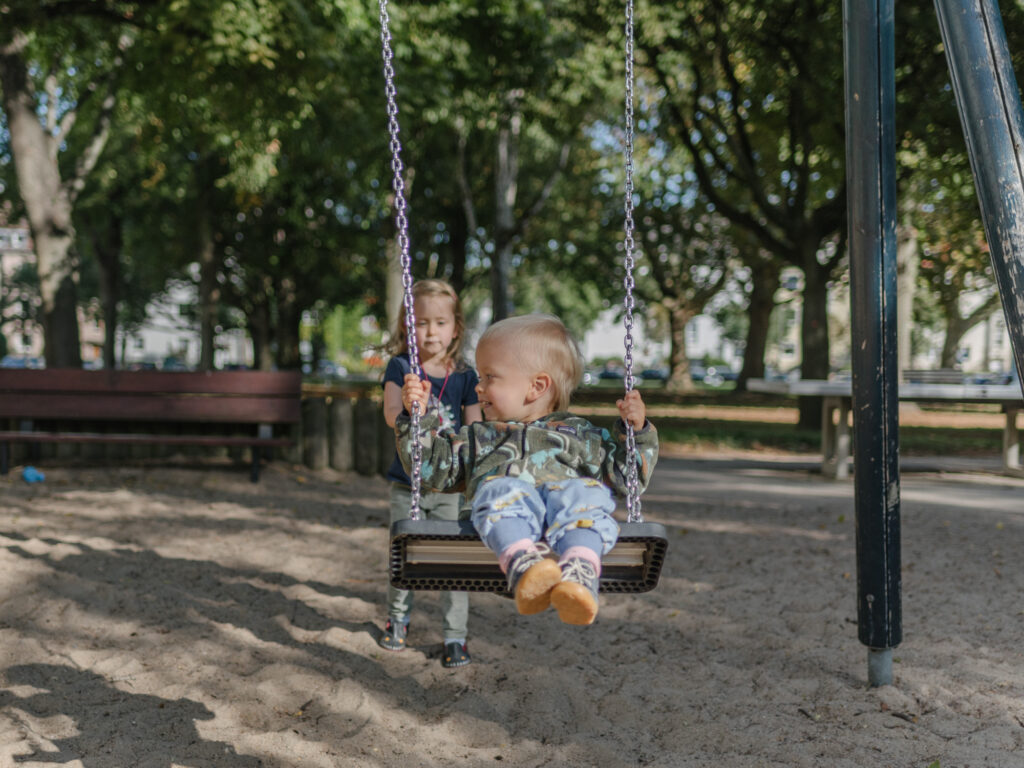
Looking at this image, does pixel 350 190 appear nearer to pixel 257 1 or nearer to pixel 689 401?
pixel 689 401

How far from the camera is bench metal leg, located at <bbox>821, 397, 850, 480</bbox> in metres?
9.01

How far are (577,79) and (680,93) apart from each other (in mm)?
2313

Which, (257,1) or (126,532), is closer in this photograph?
(126,532)

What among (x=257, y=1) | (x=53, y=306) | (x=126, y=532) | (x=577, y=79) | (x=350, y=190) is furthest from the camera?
(x=350, y=190)

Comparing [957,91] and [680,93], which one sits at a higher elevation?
[680,93]

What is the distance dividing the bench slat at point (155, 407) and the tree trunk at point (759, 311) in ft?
60.0

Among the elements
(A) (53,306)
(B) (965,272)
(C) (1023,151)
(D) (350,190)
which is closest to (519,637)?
(C) (1023,151)

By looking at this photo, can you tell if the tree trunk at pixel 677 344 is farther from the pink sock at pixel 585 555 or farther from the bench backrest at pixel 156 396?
the pink sock at pixel 585 555

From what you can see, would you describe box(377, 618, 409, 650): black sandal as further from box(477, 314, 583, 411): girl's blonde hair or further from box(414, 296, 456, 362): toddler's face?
box(477, 314, 583, 411): girl's blonde hair

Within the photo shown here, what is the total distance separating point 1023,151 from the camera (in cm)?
296

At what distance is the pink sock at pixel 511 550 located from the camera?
7.47ft

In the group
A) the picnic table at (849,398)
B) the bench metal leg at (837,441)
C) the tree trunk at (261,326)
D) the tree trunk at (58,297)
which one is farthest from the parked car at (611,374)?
the tree trunk at (58,297)

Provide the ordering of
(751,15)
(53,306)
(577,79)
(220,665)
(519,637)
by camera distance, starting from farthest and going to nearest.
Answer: (577,79)
(751,15)
(53,306)
(519,637)
(220,665)

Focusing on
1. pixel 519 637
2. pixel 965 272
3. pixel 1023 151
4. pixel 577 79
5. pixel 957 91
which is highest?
pixel 577 79
